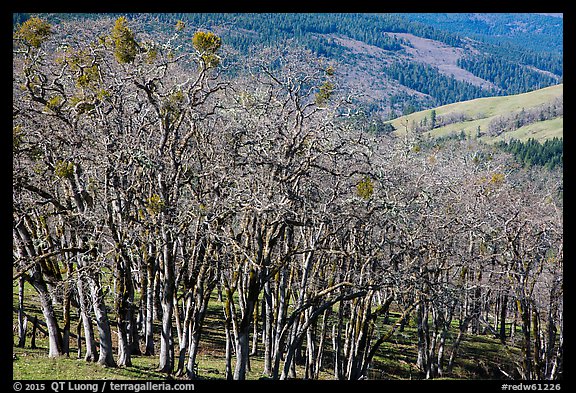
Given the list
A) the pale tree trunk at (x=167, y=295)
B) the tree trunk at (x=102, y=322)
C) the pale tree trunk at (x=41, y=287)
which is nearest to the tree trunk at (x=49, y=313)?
the pale tree trunk at (x=41, y=287)

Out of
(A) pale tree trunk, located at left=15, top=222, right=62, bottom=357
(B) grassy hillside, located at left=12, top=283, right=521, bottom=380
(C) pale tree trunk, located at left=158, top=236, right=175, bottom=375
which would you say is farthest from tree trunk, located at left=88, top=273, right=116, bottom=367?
(C) pale tree trunk, located at left=158, top=236, right=175, bottom=375

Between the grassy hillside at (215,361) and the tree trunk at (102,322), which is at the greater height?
the tree trunk at (102,322)

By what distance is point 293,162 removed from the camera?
16906 mm

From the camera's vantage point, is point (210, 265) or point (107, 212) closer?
point (107, 212)

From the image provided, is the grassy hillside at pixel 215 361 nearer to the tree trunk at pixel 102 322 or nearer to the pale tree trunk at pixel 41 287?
the tree trunk at pixel 102 322

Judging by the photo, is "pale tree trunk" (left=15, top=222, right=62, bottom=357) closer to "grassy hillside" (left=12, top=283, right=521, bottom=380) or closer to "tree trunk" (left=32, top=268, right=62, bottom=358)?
"tree trunk" (left=32, top=268, right=62, bottom=358)

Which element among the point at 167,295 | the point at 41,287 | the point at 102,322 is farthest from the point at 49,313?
the point at 167,295

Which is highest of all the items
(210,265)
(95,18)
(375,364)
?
(95,18)

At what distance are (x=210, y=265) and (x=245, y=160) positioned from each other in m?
3.32

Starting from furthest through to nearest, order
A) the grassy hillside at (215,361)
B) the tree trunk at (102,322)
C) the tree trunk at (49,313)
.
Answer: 1. the tree trunk at (49,313)
2. the tree trunk at (102,322)
3. the grassy hillside at (215,361)

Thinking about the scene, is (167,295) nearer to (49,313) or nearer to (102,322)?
(102,322)
